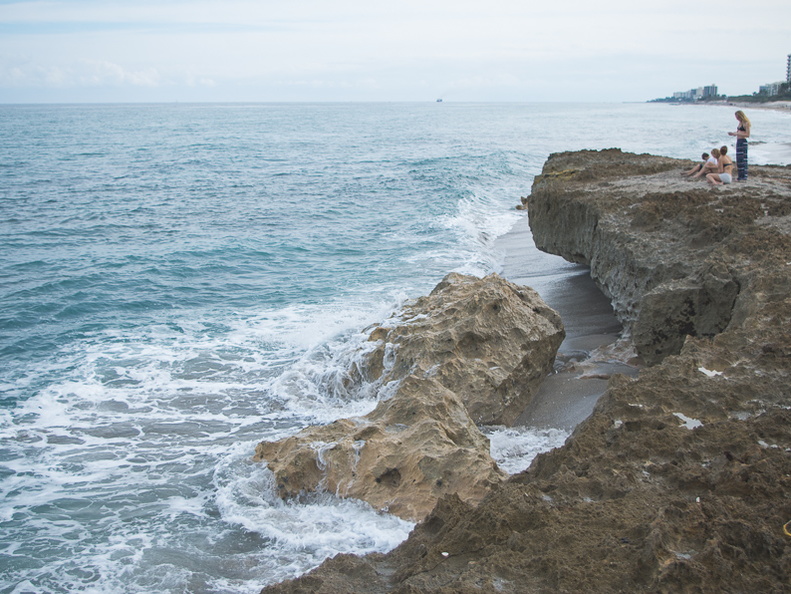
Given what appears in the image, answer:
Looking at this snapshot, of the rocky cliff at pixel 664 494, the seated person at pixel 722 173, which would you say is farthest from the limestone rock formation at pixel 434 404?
the seated person at pixel 722 173

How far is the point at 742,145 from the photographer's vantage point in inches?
431

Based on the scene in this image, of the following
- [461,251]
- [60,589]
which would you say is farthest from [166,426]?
[461,251]

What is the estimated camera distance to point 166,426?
775 cm

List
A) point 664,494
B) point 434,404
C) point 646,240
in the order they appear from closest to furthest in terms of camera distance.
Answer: point 664,494 < point 434,404 < point 646,240

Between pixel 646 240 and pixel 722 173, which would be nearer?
pixel 646 240

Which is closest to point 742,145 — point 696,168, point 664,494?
point 696,168

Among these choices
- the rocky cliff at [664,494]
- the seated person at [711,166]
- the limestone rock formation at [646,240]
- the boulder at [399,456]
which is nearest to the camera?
the rocky cliff at [664,494]

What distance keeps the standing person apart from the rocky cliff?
4.47 metres

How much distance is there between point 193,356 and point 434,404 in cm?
517

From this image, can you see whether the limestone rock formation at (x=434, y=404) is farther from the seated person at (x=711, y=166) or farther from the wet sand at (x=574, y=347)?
the seated person at (x=711, y=166)

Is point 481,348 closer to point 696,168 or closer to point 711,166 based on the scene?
point 711,166

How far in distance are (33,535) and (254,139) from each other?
56.3 meters

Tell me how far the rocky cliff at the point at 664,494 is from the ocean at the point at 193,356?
5.55 feet

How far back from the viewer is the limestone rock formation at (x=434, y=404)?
538 centimetres
